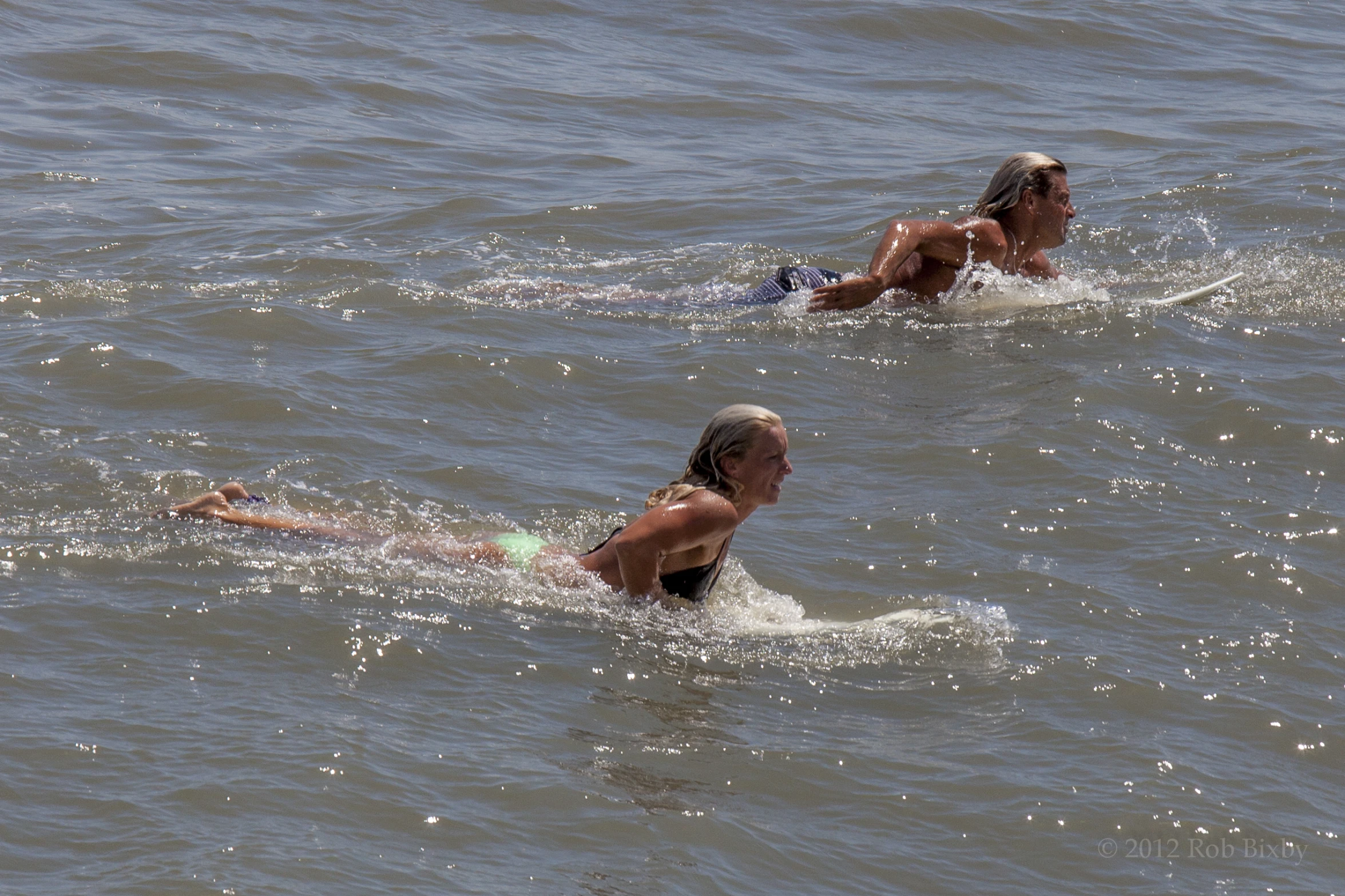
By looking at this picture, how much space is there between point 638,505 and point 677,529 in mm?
1275

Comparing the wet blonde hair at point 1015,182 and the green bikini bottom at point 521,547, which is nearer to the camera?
the green bikini bottom at point 521,547

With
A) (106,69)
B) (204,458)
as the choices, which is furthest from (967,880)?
(106,69)

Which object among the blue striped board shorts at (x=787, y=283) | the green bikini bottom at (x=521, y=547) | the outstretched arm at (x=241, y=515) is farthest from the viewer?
the blue striped board shorts at (x=787, y=283)

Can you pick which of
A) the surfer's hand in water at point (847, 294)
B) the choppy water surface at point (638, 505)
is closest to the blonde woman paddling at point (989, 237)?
the surfer's hand in water at point (847, 294)

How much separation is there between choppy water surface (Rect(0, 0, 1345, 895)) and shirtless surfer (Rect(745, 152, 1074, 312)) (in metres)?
0.18

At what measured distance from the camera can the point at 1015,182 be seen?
9.59 m

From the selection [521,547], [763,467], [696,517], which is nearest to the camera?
[696,517]

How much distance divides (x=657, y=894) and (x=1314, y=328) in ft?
22.3

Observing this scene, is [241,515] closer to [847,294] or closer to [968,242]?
[847,294]

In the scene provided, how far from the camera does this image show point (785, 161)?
545 inches

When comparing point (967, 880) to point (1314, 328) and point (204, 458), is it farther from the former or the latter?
point (1314, 328)

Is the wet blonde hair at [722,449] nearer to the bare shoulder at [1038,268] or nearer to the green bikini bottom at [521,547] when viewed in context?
the green bikini bottom at [521,547]

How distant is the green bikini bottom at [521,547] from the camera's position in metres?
6.32

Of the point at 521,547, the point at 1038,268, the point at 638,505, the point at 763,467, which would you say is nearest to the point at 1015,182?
the point at 1038,268
